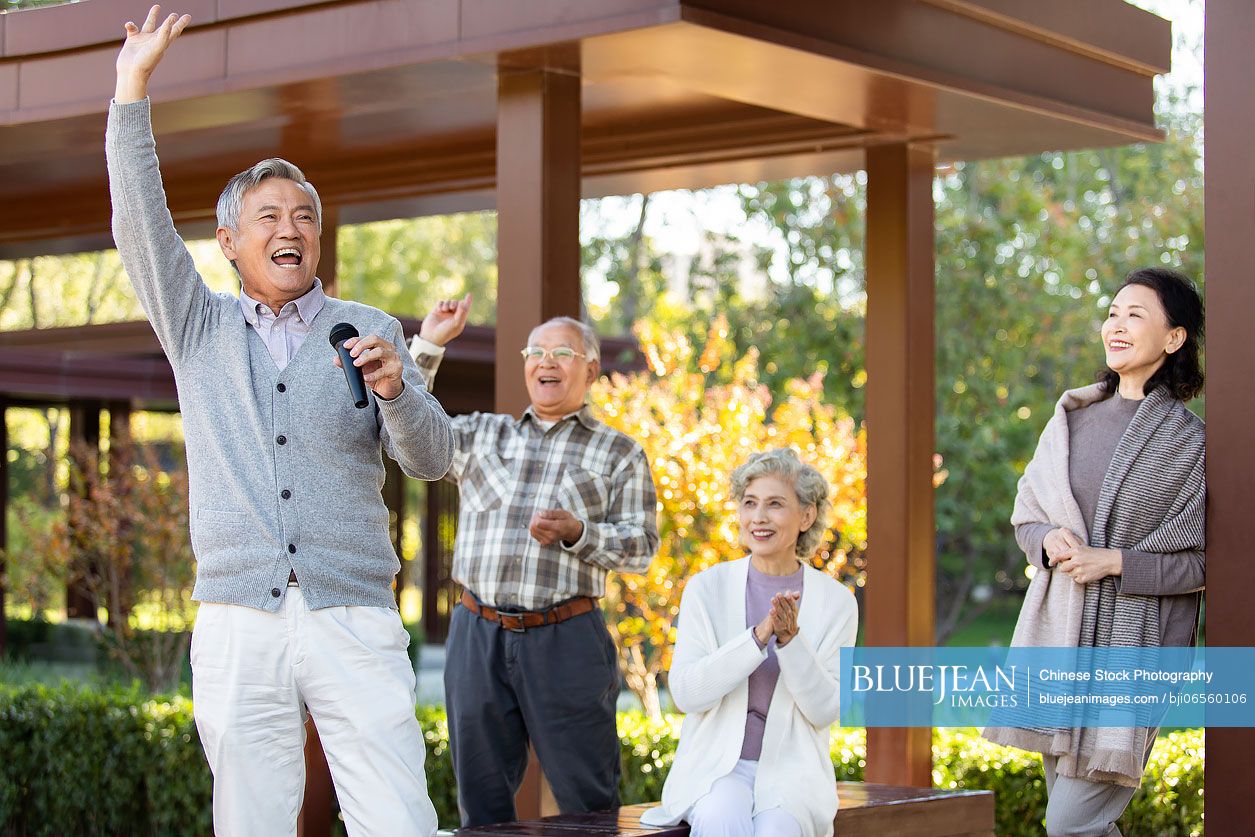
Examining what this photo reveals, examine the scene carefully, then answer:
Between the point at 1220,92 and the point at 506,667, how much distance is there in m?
2.69

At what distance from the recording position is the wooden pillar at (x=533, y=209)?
562 centimetres

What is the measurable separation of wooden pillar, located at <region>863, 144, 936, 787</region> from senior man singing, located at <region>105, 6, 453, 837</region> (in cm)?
366

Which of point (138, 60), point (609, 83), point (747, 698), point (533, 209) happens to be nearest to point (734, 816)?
point (747, 698)

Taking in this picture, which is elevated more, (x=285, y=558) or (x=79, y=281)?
(x=79, y=281)

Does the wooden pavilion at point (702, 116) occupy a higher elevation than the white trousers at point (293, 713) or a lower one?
higher

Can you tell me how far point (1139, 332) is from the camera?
176 inches

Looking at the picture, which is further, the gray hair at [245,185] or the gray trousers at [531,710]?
the gray trousers at [531,710]

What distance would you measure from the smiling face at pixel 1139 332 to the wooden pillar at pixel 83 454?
989cm

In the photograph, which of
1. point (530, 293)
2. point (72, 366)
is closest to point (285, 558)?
point (530, 293)

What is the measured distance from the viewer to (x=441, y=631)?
19.4 metres

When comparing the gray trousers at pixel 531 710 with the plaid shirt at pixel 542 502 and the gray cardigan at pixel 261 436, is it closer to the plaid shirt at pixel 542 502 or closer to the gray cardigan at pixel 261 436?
the plaid shirt at pixel 542 502

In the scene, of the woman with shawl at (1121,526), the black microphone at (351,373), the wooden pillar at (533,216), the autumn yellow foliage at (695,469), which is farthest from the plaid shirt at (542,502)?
the autumn yellow foliage at (695,469)

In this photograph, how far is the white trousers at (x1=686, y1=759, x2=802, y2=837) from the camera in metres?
4.48

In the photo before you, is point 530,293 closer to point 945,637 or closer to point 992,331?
point 992,331
